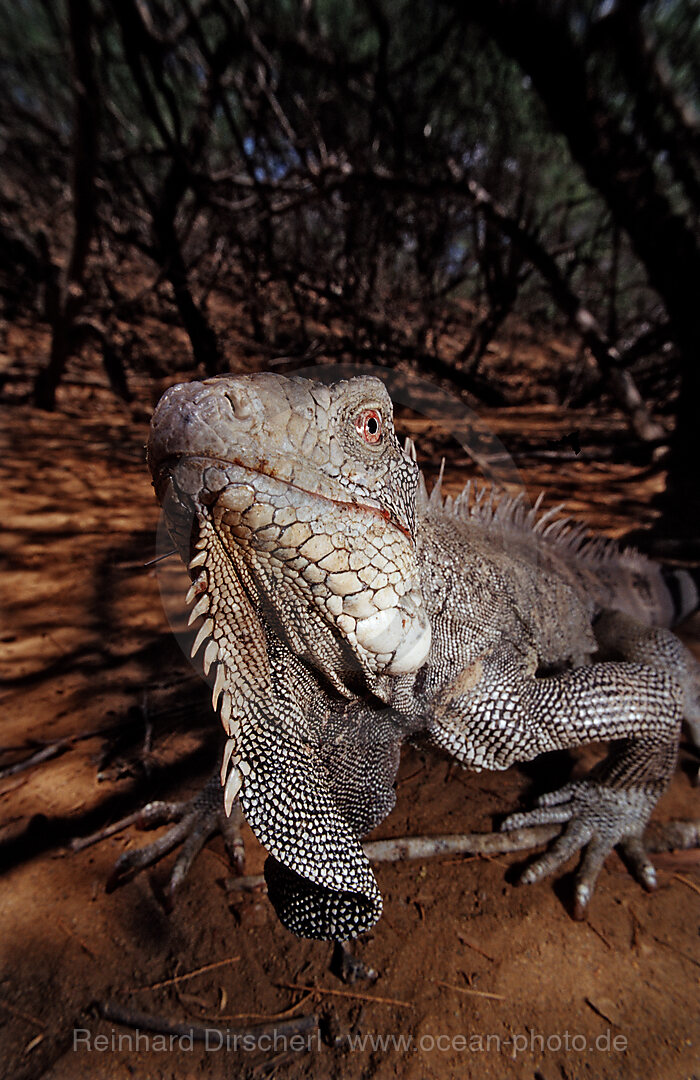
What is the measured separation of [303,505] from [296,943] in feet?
5.20

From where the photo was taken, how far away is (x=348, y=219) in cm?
866

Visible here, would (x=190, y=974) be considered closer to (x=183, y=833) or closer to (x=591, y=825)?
(x=183, y=833)

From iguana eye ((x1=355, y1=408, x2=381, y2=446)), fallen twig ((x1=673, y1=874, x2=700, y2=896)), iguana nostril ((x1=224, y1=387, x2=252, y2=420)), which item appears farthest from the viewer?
fallen twig ((x1=673, y1=874, x2=700, y2=896))

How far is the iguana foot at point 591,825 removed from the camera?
2.08m

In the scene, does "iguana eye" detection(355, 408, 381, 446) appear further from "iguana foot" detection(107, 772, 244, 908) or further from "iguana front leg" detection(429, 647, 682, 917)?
"iguana foot" detection(107, 772, 244, 908)

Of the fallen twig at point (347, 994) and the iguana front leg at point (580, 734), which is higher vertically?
the iguana front leg at point (580, 734)

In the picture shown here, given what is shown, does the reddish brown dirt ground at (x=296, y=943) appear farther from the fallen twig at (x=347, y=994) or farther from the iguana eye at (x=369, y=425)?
the iguana eye at (x=369, y=425)

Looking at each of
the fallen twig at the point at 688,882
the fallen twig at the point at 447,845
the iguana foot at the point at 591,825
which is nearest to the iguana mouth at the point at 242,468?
the fallen twig at the point at 447,845

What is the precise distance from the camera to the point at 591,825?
87.5 inches

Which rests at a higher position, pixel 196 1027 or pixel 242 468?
pixel 242 468

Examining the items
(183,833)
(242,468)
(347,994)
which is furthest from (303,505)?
(183,833)

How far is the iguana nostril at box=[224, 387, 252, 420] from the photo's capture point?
113 cm

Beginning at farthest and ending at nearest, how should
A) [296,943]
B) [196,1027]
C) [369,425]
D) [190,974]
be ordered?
[296,943], [190,974], [196,1027], [369,425]

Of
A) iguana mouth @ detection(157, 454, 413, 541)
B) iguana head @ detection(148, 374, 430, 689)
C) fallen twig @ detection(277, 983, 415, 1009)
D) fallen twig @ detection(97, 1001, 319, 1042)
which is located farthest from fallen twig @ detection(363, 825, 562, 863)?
iguana mouth @ detection(157, 454, 413, 541)
